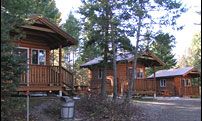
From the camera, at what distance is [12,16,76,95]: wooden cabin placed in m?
22.9

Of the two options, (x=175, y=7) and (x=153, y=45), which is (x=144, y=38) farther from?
(x=175, y=7)

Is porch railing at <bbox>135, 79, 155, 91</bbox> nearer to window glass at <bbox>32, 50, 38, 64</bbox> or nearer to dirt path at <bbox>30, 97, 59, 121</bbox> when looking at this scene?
window glass at <bbox>32, 50, 38, 64</bbox>

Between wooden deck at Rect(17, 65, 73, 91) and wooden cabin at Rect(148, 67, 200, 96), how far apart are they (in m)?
27.0

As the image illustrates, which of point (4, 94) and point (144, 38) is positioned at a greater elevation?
point (144, 38)

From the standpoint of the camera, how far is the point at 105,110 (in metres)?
18.7

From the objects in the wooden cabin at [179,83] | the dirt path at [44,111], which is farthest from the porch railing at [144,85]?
the dirt path at [44,111]

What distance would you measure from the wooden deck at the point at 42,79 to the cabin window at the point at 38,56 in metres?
1.93

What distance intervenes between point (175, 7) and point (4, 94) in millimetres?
13951

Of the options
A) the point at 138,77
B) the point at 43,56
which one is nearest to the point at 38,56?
the point at 43,56

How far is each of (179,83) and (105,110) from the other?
32.1m

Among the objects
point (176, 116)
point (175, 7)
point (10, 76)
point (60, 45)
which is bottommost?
point (176, 116)

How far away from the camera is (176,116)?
762 inches

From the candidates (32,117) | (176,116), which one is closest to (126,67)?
(176,116)

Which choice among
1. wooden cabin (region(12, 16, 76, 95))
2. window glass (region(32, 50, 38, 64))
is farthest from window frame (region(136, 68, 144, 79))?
window glass (region(32, 50, 38, 64))
